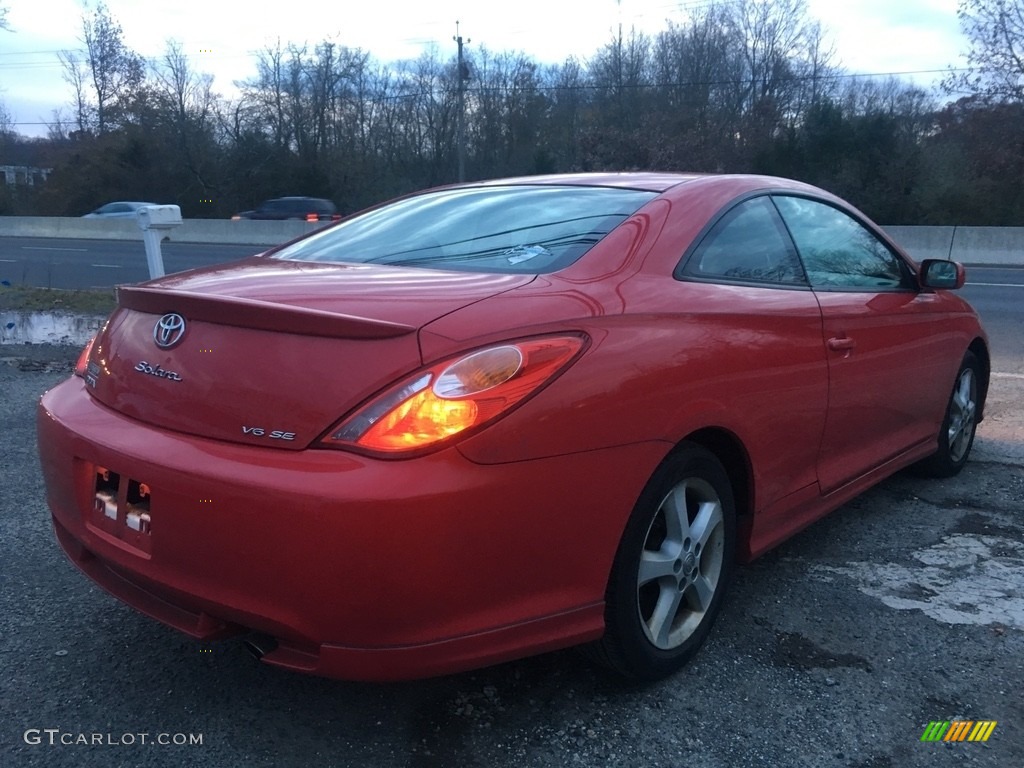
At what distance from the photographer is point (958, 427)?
4820mm

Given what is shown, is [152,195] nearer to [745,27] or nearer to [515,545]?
[745,27]

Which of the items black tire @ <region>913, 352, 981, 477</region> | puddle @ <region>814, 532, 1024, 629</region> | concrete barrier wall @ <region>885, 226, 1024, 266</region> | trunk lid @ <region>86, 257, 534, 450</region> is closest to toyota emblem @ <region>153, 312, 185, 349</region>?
trunk lid @ <region>86, 257, 534, 450</region>

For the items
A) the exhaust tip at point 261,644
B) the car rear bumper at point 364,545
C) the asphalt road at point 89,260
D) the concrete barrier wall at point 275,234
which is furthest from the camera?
the concrete barrier wall at point 275,234

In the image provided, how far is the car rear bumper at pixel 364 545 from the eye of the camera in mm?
2068

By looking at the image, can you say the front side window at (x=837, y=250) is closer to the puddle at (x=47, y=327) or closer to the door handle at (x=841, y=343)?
the door handle at (x=841, y=343)

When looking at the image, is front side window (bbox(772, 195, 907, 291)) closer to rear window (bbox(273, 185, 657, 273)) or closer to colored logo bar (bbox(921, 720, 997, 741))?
rear window (bbox(273, 185, 657, 273))

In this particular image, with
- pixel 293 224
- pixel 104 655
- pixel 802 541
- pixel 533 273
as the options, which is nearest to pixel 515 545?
pixel 533 273

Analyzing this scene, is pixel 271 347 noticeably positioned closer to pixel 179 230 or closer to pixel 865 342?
pixel 865 342

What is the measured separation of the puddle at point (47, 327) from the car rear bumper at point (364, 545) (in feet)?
23.1

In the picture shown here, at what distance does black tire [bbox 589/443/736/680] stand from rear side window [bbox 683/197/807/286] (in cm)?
64

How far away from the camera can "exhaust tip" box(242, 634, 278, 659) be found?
2.28 metres

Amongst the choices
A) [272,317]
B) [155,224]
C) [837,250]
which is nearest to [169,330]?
[272,317]

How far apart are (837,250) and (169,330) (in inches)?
106

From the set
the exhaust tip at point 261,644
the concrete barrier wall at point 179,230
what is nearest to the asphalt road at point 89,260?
the concrete barrier wall at point 179,230
